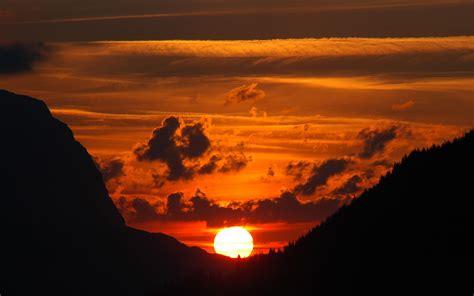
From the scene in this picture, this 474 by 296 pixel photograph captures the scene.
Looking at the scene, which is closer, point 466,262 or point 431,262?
point 466,262

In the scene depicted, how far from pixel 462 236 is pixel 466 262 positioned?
1505cm

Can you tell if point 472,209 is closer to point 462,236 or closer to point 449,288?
point 462,236

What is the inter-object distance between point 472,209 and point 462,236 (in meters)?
7.19

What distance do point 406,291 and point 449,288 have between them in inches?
659

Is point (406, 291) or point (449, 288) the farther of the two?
point (406, 291)

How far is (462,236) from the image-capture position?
626 ft

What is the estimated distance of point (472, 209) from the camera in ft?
645

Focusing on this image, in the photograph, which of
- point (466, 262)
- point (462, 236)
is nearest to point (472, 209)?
point (462, 236)

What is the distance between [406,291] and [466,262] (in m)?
17.5

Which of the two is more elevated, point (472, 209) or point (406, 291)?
point (472, 209)

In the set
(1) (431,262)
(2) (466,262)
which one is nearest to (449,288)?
(2) (466,262)

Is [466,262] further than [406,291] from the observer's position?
No

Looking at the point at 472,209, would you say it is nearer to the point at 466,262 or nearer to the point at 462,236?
the point at 462,236

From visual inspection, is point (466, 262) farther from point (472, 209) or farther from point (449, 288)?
point (472, 209)
